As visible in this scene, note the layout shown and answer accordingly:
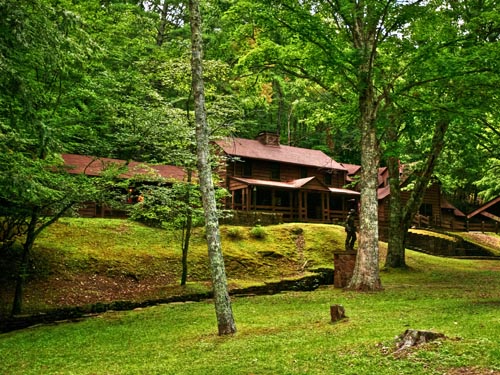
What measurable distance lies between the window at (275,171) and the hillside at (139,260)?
37.4 ft

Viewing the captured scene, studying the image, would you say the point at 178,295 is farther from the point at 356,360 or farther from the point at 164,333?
the point at 356,360

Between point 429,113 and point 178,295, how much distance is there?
1144 centimetres

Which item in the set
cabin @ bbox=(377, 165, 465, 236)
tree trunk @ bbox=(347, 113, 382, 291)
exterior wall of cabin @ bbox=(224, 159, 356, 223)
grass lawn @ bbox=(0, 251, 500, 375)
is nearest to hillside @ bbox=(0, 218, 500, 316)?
grass lawn @ bbox=(0, 251, 500, 375)

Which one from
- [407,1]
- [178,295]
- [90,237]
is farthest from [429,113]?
[90,237]

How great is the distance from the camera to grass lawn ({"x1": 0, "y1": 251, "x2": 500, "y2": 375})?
19.7ft

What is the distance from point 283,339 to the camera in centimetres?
802

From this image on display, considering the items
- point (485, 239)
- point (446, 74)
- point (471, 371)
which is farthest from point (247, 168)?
point (471, 371)

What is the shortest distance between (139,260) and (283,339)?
12562mm

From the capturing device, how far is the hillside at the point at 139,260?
51.8 ft

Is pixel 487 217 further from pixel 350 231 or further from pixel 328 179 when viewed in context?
pixel 350 231

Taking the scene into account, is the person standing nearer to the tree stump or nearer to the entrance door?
the tree stump

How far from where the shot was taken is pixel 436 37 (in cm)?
1370

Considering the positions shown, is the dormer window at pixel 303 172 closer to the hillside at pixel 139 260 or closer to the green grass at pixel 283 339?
the hillside at pixel 139 260

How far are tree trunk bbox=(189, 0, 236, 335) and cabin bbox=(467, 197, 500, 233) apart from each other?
31606 millimetres
